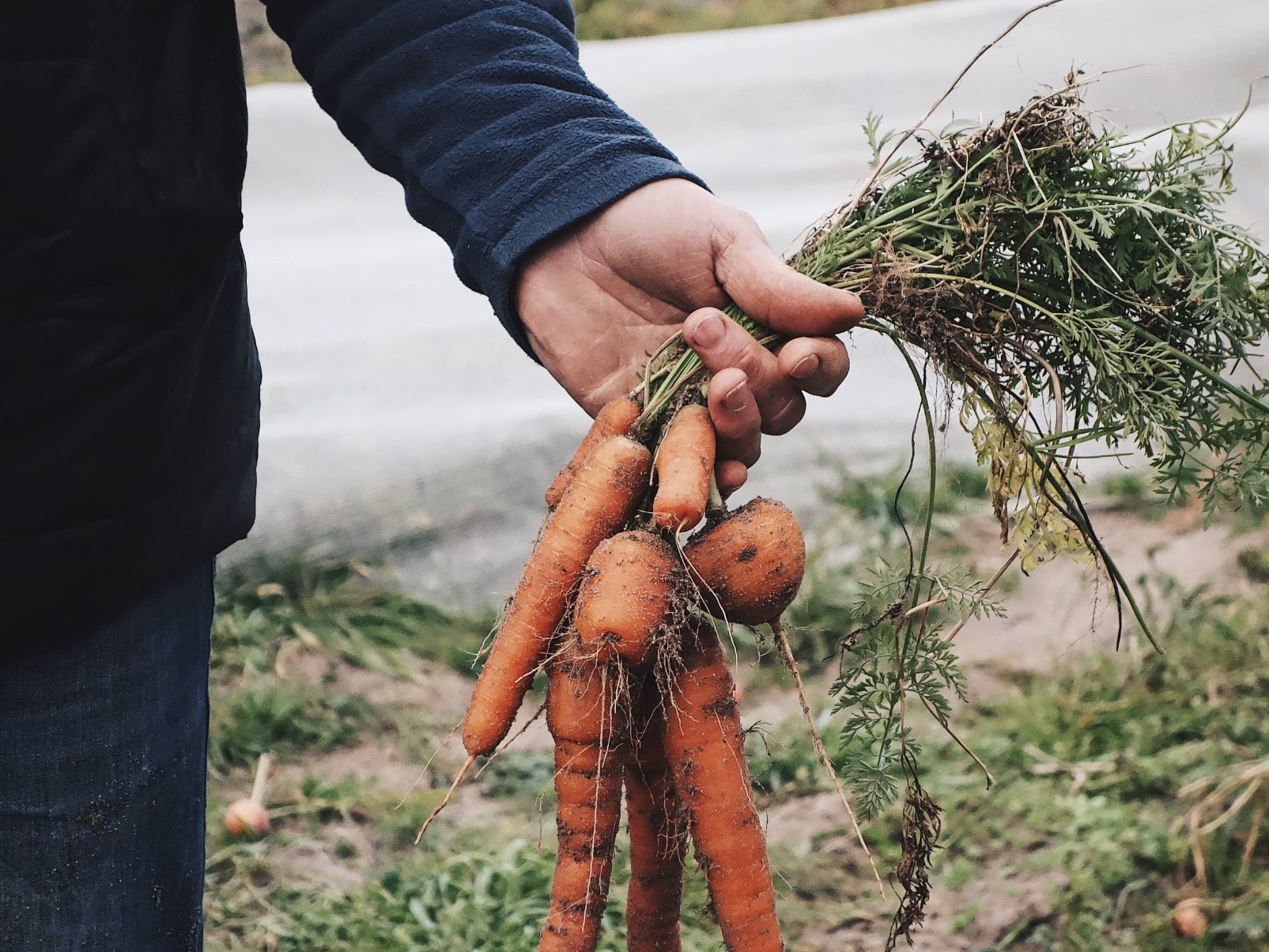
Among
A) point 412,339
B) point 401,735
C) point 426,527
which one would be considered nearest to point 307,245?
point 412,339

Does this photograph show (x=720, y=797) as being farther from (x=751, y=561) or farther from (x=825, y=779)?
(x=825, y=779)

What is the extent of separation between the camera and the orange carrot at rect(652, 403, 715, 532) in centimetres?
143

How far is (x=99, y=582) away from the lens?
1172mm

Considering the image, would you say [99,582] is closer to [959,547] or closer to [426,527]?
[426,527]

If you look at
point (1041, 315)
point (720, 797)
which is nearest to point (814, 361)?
point (1041, 315)

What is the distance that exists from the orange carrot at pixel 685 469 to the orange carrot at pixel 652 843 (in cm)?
35

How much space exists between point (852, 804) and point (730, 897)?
53.7 inches

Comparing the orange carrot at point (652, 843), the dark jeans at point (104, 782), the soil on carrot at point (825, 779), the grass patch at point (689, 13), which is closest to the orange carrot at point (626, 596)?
the orange carrot at point (652, 843)

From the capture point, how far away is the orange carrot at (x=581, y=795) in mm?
1551

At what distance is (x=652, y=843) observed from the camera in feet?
5.59

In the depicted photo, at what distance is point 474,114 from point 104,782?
3.08 ft

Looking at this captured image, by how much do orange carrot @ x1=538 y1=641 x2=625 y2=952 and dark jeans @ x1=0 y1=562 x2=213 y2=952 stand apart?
1.68ft

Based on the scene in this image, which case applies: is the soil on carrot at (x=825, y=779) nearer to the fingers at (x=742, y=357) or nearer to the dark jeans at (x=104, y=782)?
the dark jeans at (x=104, y=782)

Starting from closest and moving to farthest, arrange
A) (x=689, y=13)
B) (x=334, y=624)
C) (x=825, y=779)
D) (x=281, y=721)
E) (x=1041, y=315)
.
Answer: (x=1041, y=315) → (x=825, y=779) → (x=281, y=721) → (x=334, y=624) → (x=689, y=13)
